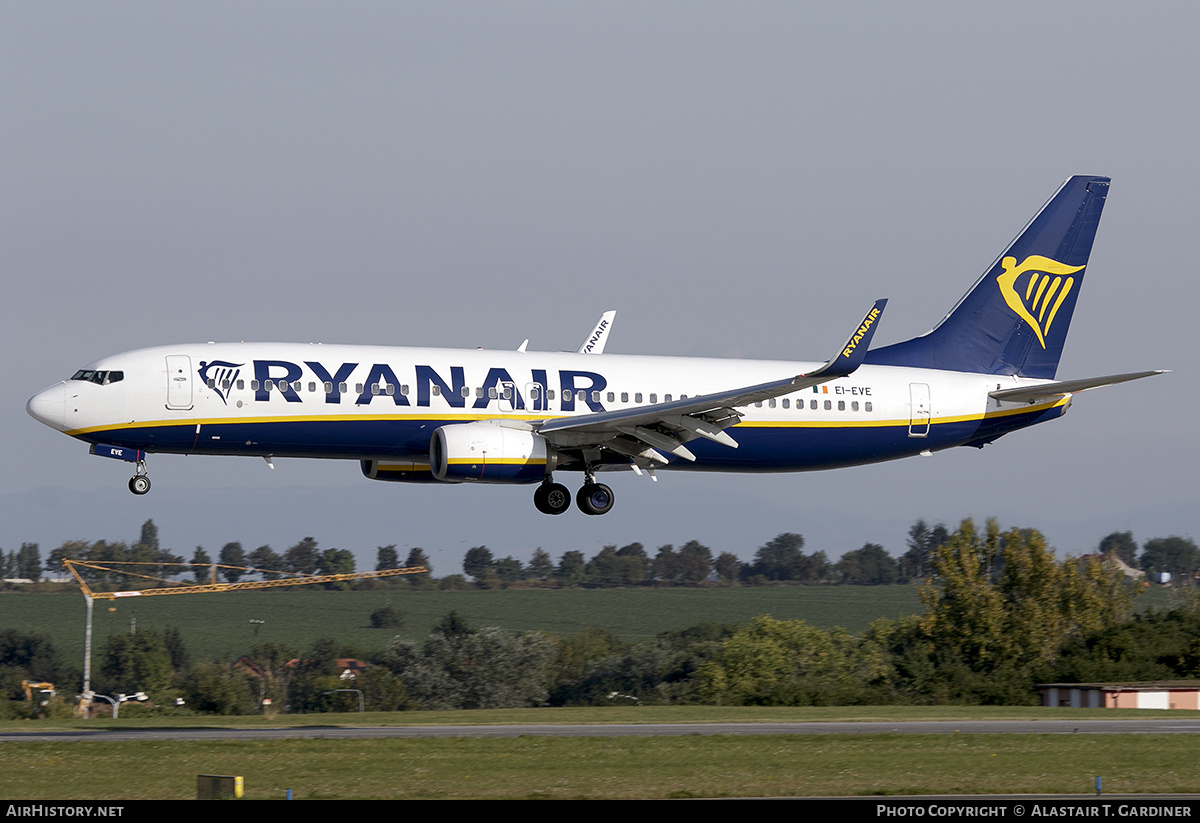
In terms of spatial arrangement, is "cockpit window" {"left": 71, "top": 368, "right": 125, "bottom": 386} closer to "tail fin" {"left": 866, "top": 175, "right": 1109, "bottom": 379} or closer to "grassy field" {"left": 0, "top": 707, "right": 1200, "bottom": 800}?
"grassy field" {"left": 0, "top": 707, "right": 1200, "bottom": 800}

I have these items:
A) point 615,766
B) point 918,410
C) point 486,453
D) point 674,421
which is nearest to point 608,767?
point 615,766

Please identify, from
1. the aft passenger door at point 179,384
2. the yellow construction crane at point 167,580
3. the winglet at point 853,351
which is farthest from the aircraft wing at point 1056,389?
the yellow construction crane at point 167,580

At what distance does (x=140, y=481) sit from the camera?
41.7 metres

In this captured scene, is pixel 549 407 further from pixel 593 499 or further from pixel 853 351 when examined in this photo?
pixel 853 351

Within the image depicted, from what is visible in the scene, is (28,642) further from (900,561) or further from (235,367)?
(900,561)

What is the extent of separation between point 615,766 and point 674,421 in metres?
13.6

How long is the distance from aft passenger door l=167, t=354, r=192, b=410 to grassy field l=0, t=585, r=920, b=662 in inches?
3518

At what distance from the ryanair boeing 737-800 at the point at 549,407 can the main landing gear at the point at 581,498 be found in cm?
4

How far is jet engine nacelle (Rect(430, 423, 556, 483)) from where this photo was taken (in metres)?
40.3

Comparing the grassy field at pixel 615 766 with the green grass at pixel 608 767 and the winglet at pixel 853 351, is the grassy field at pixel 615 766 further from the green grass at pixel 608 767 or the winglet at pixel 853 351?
the winglet at pixel 853 351

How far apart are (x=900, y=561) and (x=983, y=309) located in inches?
5757

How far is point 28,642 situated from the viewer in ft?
411

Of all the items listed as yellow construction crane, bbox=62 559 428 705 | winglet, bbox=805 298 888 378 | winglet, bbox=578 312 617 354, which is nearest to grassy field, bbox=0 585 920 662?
yellow construction crane, bbox=62 559 428 705
